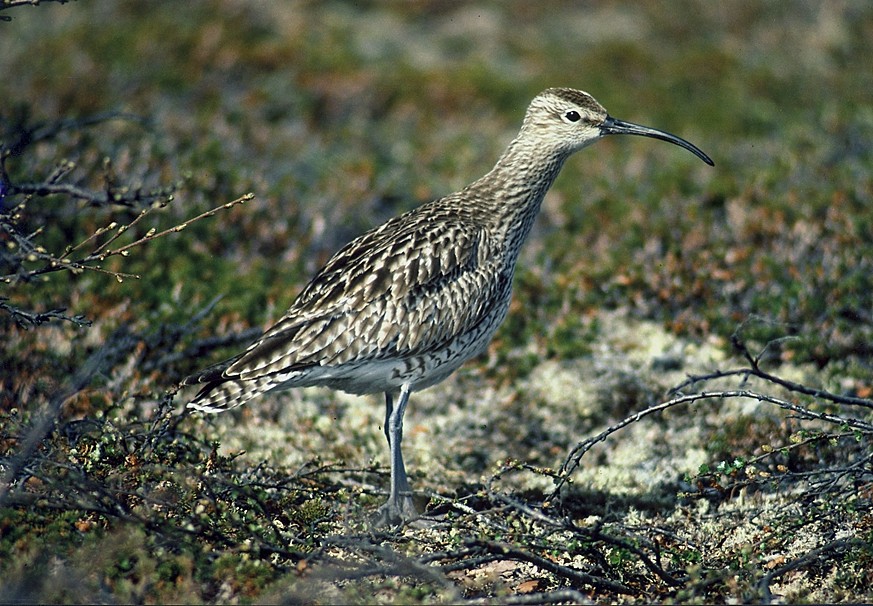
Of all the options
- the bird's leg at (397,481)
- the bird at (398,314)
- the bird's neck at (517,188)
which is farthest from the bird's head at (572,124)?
the bird's leg at (397,481)

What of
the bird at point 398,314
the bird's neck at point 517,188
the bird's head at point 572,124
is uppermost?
the bird's head at point 572,124

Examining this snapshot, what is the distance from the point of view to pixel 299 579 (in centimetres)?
507

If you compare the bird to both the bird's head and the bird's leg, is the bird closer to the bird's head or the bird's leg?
the bird's leg

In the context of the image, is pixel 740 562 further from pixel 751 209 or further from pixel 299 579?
pixel 751 209

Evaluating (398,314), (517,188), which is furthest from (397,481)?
(517,188)

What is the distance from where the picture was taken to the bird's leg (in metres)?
6.29

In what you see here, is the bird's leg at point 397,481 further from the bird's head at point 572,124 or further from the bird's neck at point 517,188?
the bird's head at point 572,124

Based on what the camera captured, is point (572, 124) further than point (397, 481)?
Yes

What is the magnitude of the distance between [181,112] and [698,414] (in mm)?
6930

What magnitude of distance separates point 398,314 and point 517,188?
4.70 ft

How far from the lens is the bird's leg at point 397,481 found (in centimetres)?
629

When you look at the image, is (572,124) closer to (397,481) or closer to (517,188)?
(517,188)

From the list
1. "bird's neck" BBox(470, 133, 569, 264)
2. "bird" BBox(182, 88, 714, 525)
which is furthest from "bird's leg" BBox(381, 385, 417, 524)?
"bird's neck" BBox(470, 133, 569, 264)

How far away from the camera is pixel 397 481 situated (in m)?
6.38
